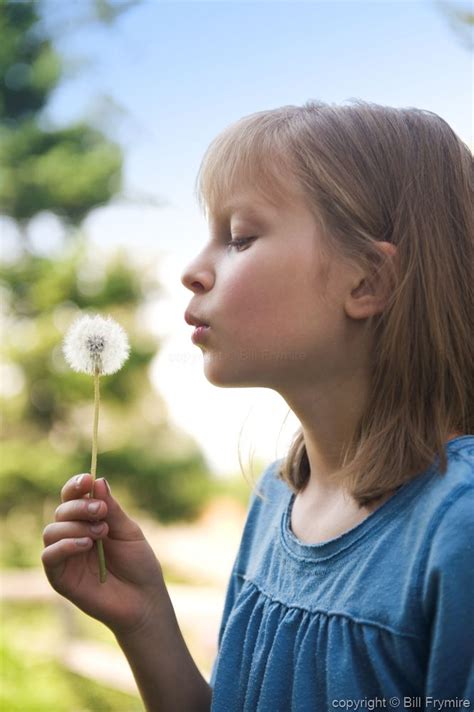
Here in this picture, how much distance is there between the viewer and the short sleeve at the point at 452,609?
730 mm

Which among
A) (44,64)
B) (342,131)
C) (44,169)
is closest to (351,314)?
(342,131)

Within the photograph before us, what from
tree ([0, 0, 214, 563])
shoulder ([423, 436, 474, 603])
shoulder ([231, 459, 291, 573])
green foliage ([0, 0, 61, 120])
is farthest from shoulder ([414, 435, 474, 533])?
green foliage ([0, 0, 61, 120])

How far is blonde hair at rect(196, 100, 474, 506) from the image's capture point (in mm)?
907

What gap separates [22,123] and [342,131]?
12.0ft

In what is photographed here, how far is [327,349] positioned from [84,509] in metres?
0.31

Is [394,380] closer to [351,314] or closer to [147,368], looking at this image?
[351,314]

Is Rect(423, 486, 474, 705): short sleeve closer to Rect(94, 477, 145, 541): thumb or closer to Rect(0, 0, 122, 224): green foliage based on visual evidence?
Rect(94, 477, 145, 541): thumb

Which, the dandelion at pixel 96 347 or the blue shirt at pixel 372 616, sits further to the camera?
the dandelion at pixel 96 347

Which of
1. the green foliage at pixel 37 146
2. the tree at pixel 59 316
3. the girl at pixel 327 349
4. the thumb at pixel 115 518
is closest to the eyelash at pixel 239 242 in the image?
the girl at pixel 327 349

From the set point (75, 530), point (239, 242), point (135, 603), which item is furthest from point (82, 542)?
point (239, 242)

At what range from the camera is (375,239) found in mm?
930

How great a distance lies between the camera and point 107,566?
1.01 m

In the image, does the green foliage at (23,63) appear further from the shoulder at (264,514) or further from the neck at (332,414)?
the neck at (332,414)

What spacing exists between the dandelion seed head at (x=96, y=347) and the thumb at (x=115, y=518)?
13 centimetres
